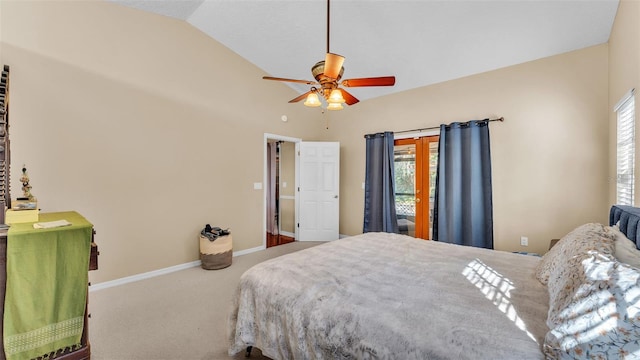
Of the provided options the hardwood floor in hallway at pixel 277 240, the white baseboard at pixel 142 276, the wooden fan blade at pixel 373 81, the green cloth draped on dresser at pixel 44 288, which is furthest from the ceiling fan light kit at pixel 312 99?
the hardwood floor in hallway at pixel 277 240

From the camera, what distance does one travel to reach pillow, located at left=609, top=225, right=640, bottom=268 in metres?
1.24

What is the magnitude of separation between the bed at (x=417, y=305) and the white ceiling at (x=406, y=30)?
2.30 metres

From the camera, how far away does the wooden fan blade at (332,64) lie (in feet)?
6.86

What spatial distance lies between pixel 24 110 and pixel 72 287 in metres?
2.12

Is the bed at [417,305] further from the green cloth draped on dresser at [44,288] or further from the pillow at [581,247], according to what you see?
the green cloth draped on dresser at [44,288]

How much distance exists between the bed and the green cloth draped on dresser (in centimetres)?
101

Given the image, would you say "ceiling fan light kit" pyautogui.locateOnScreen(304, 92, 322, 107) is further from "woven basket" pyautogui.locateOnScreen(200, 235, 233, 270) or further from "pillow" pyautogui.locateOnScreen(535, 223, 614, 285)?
"woven basket" pyautogui.locateOnScreen(200, 235, 233, 270)

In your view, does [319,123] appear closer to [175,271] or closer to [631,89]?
[175,271]

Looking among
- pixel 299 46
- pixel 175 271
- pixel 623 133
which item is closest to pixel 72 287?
pixel 175 271

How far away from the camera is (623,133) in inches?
101

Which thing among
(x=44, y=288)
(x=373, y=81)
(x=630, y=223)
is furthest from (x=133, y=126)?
(x=630, y=223)

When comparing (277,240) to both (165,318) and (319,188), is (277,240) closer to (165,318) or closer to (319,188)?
(319,188)

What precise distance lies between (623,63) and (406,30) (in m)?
2.01

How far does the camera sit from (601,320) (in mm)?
896
